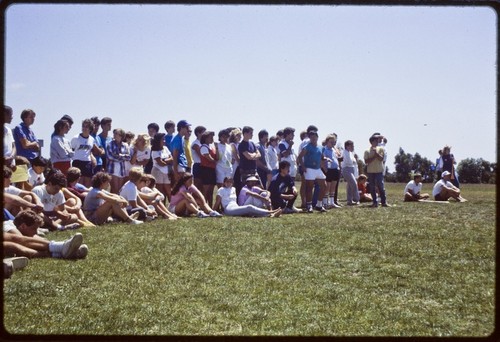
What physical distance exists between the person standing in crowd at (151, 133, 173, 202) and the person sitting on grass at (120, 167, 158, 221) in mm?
1138

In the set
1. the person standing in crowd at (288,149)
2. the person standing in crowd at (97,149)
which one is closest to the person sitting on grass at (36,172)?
the person standing in crowd at (97,149)

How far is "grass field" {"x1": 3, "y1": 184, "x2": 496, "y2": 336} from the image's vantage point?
4301mm

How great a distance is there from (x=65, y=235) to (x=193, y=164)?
4449 millimetres

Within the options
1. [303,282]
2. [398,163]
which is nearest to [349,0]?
[303,282]

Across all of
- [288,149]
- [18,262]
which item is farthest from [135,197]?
[288,149]

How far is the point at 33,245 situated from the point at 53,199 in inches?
88.2

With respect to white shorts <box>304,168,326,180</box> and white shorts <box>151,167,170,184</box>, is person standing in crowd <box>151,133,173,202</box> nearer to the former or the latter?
white shorts <box>151,167,170,184</box>

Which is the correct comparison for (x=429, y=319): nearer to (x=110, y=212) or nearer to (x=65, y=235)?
(x=65, y=235)

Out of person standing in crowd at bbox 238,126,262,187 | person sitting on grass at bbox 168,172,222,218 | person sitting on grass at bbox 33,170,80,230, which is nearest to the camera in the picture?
person sitting on grass at bbox 33,170,80,230

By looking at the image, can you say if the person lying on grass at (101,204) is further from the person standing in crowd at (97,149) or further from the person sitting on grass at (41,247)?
the person sitting on grass at (41,247)

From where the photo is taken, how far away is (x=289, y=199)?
1254cm

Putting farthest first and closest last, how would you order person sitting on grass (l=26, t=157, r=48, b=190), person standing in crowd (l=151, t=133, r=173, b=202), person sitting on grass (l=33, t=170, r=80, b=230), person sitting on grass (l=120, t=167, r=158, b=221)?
person standing in crowd (l=151, t=133, r=173, b=202)
person sitting on grass (l=120, t=167, r=158, b=221)
person sitting on grass (l=26, t=157, r=48, b=190)
person sitting on grass (l=33, t=170, r=80, b=230)

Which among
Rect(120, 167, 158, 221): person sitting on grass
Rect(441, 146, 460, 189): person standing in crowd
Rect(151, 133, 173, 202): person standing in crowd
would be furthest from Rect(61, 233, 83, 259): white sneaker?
Rect(441, 146, 460, 189): person standing in crowd

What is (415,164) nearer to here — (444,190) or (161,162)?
(444,190)
